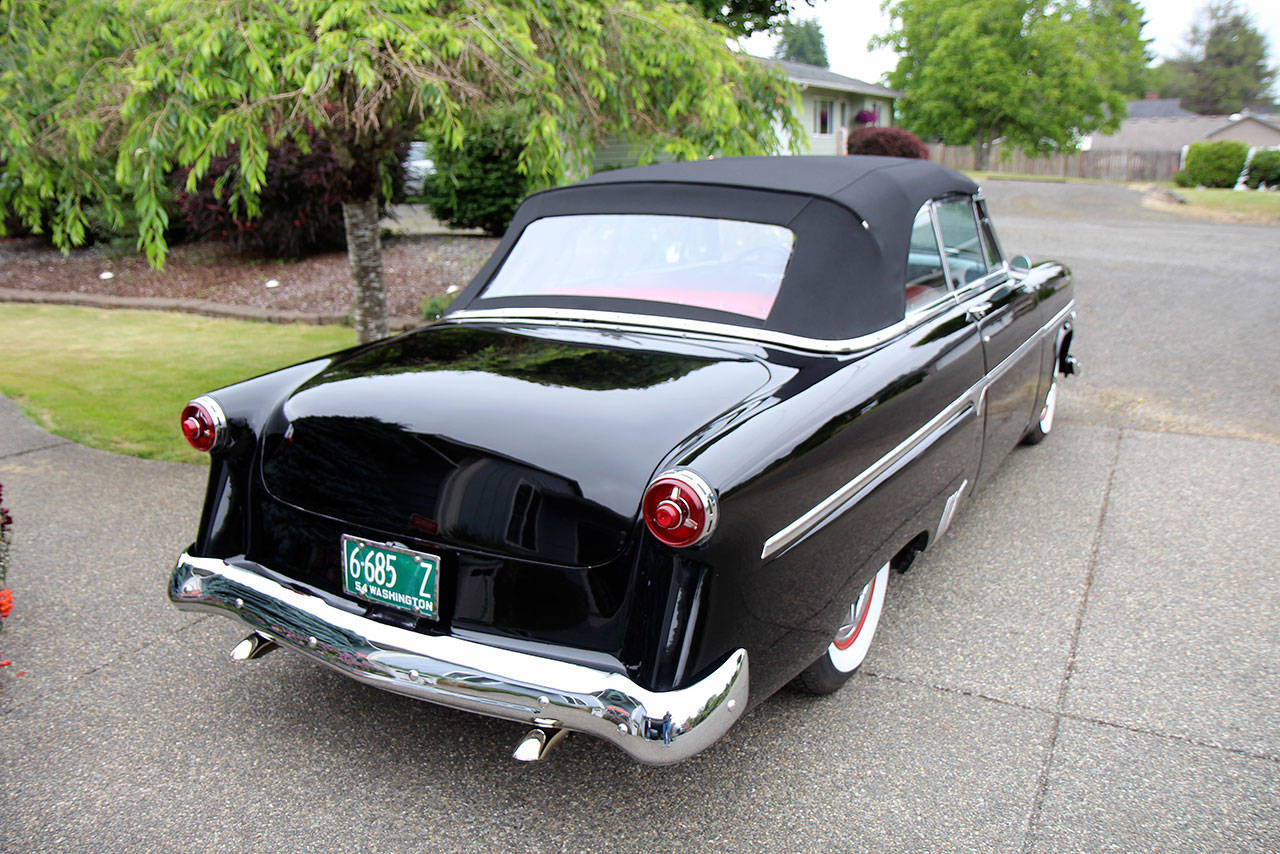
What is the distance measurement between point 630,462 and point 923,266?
1.99m

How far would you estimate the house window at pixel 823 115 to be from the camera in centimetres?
3462

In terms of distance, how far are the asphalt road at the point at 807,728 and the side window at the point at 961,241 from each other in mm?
1151

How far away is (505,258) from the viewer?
12.5 feet

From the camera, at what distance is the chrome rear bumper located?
85.2 inches

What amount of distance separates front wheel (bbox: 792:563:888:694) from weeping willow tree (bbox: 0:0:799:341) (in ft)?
9.00

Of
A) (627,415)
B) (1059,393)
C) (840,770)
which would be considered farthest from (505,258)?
(1059,393)

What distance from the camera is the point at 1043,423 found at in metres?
5.57

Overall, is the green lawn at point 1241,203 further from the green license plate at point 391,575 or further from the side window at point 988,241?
the green license plate at point 391,575

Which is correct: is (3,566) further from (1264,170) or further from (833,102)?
(833,102)

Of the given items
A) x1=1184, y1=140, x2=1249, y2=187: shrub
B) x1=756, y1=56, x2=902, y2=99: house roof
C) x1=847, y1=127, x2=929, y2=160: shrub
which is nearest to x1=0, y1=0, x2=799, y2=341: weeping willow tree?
x1=847, y1=127, x2=929, y2=160: shrub

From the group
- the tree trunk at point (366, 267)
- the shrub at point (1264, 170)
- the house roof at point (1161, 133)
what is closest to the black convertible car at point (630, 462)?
the tree trunk at point (366, 267)

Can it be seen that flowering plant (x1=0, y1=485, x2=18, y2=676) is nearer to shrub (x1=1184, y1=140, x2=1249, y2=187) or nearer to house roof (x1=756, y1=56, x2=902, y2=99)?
house roof (x1=756, y1=56, x2=902, y2=99)

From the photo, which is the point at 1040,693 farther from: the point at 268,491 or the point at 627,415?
the point at 268,491

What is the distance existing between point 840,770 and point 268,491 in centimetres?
179
